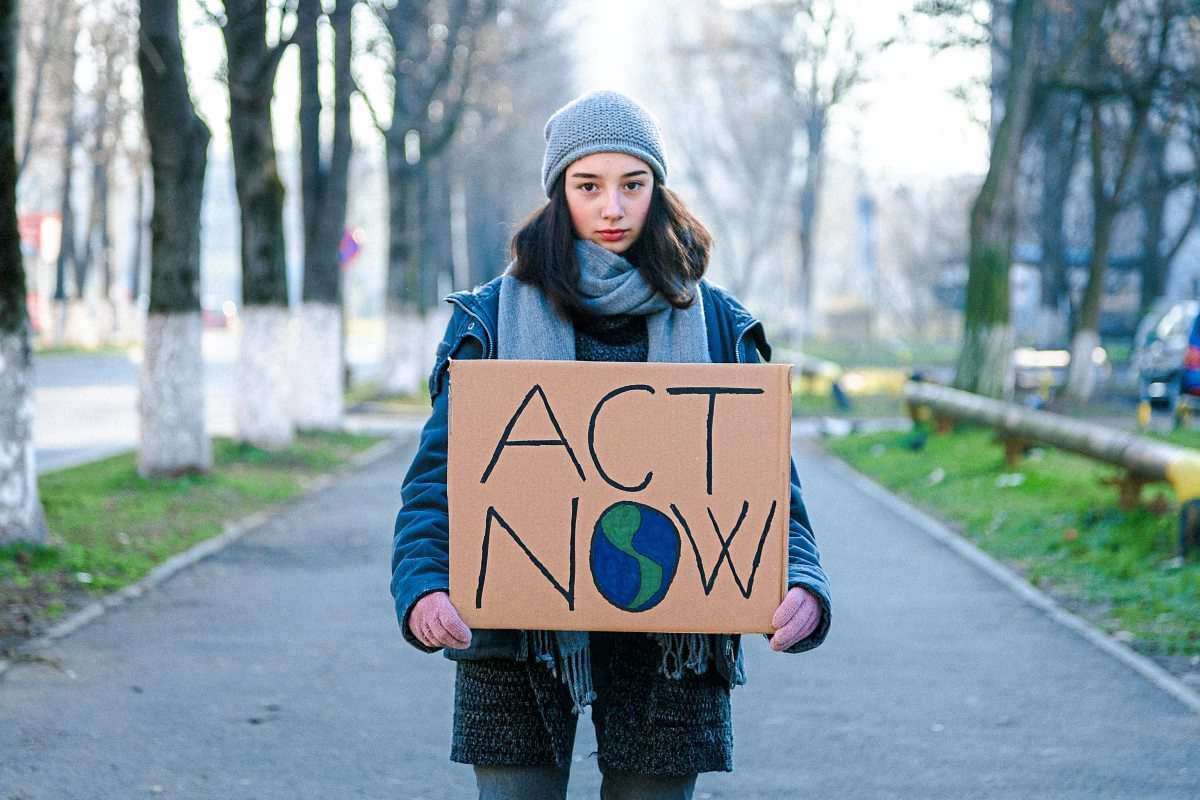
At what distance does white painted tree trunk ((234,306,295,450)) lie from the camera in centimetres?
1655

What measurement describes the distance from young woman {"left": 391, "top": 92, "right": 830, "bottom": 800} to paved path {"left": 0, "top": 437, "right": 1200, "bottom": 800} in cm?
242

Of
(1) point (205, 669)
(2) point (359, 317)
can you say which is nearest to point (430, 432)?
(1) point (205, 669)

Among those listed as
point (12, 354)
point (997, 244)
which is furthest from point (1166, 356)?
point (12, 354)

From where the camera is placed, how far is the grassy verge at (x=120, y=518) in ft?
28.4

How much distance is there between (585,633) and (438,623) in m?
0.27

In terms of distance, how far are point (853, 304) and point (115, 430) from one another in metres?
40.6

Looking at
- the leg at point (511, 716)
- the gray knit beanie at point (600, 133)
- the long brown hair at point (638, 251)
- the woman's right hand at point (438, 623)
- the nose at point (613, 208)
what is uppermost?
the gray knit beanie at point (600, 133)

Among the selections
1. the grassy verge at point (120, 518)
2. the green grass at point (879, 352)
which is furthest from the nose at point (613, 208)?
the green grass at point (879, 352)

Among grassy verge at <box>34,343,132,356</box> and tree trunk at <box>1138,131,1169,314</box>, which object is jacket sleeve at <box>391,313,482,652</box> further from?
grassy verge at <box>34,343,132,356</box>

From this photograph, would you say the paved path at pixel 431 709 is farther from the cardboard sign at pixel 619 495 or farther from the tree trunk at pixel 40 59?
the tree trunk at pixel 40 59

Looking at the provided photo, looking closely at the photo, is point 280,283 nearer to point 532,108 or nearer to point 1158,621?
point 1158,621

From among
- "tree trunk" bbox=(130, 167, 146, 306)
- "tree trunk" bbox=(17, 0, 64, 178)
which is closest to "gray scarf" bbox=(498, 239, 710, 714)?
"tree trunk" bbox=(17, 0, 64, 178)

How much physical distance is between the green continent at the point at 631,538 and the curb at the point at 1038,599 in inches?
169

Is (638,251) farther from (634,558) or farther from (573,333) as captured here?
(634,558)
